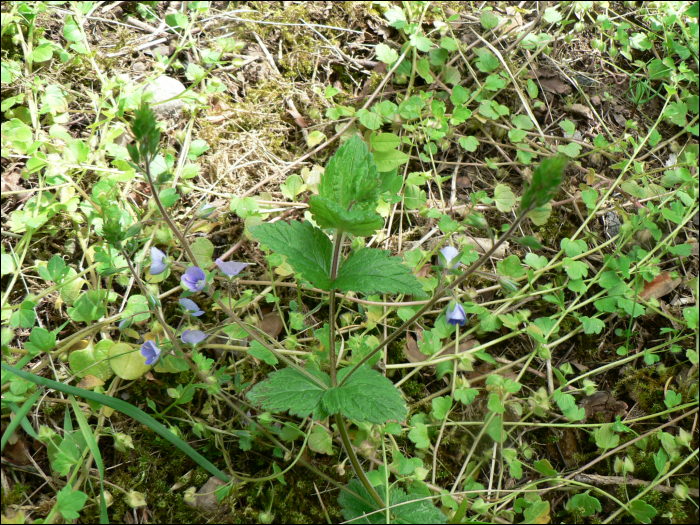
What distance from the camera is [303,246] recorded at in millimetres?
1615

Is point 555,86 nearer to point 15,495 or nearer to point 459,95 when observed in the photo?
point 459,95

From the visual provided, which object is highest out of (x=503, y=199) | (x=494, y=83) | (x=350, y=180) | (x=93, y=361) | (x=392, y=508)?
(x=350, y=180)

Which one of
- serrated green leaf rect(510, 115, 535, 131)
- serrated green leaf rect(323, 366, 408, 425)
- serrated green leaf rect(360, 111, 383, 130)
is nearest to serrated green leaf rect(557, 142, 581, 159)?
serrated green leaf rect(510, 115, 535, 131)

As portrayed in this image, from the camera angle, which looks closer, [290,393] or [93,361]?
[290,393]

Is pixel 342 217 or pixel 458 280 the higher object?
pixel 342 217

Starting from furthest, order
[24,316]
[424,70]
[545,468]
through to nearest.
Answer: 1. [424,70]
2. [545,468]
3. [24,316]

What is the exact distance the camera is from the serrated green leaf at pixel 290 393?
1.50 meters

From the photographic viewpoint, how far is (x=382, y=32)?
9.34ft

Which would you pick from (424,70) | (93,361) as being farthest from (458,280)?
(424,70)

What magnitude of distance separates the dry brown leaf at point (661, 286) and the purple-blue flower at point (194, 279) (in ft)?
6.27

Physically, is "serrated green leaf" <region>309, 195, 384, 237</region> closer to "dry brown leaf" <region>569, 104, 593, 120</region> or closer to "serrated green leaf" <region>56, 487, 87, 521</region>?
"serrated green leaf" <region>56, 487, 87, 521</region>

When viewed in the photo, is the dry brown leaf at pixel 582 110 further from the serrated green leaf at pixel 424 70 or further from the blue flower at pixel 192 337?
the blue flower at pixel 192 337

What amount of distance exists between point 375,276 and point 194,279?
2.01 ft

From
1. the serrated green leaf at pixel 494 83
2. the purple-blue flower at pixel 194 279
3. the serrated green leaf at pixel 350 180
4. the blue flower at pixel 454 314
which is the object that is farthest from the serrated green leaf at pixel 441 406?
the serrated green leaf at pixel 494 83
